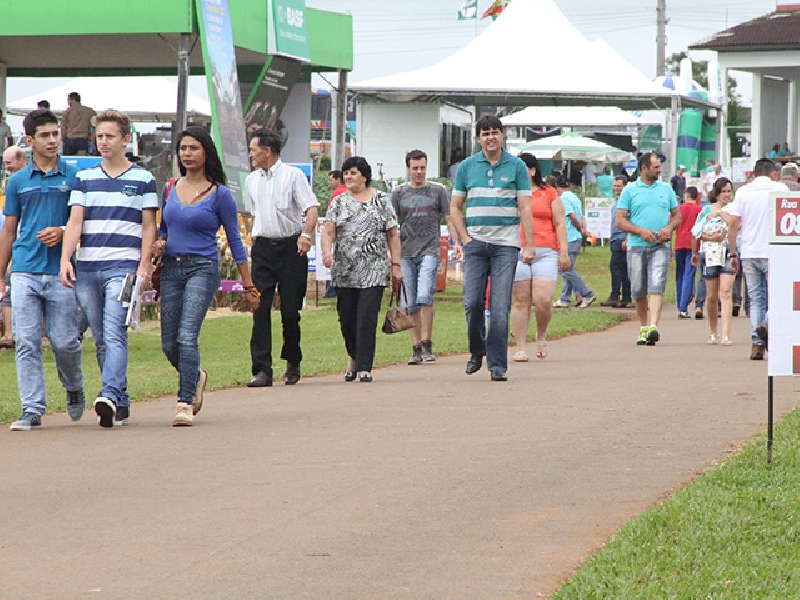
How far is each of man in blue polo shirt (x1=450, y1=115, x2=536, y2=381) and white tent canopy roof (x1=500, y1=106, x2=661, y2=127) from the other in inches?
1494

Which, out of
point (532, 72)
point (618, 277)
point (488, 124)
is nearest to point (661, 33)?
point (532, 72)

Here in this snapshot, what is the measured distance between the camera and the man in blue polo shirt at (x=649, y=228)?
609 inches

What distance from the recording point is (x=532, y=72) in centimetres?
3569

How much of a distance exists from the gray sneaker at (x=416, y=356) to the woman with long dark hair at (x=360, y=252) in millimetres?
1841

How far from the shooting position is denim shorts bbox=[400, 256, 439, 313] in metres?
14.1

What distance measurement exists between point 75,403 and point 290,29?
57.2ft

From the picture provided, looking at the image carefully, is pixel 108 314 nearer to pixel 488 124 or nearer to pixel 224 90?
pixel 488 124

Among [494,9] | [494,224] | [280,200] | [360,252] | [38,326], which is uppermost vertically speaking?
[494,9]

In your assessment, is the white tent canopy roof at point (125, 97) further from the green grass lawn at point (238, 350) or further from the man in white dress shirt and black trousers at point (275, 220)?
the man in white dress shirt and black trousers at point (275, 220)

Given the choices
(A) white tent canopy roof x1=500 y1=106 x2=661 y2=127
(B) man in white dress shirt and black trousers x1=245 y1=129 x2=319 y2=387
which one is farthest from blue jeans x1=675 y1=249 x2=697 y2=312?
(A) white tent canopy roof x1=500 y1=106 x2=661 y2=127

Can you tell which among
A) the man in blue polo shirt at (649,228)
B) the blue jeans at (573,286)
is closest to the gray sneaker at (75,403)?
the man in blue polo shirt at (649,228)

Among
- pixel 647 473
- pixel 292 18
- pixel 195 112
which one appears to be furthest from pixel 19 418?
pixel 195 112

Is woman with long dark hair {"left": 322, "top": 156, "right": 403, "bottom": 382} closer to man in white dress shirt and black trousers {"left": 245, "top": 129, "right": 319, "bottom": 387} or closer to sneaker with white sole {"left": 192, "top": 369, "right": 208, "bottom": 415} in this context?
man in white dress shirt and black trousers {"left": 245, "top": 129, "right": 319, "bottom": 387}

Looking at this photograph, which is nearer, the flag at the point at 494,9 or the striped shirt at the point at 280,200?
the striped shirt at the point at 280,200
